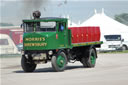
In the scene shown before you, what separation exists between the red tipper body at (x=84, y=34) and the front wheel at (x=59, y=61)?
110 centimetres

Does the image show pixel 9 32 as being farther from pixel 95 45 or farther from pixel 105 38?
pixel 95 45

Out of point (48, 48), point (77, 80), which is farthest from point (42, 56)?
point (77, 80)

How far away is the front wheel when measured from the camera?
20.5 meters

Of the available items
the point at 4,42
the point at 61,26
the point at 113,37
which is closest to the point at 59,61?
the point at 61,26

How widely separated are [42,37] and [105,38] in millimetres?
27959

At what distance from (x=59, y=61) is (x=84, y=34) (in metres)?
2.68

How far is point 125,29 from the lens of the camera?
49.6 m

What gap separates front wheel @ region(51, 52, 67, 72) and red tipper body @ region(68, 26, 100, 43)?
3.61 feet

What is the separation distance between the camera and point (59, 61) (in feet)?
68.7

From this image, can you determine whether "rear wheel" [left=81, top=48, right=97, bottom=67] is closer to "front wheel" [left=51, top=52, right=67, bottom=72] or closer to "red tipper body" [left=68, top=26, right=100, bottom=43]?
"red tipper body" [left=68, top=26, right=100, bottom=43]

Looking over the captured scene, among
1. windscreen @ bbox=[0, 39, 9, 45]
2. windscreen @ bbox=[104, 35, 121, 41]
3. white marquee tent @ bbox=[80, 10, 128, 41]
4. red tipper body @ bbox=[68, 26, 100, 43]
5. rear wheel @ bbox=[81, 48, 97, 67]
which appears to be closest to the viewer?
red tipper body @ bbox=[68, 26, 100, 43]

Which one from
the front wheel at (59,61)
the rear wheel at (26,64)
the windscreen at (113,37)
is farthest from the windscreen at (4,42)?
the front wheel at (59,61)

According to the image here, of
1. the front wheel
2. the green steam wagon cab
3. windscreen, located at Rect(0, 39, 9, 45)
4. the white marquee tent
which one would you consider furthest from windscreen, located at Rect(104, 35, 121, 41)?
the front wheel

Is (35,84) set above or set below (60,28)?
below
